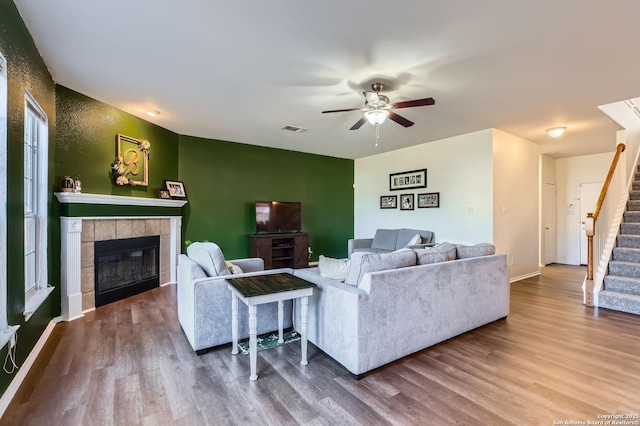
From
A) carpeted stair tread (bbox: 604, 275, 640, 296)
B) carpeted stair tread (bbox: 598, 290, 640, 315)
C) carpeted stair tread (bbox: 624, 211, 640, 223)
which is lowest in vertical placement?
carpeted stair tread (bbox: 598, 290, 640, 315)

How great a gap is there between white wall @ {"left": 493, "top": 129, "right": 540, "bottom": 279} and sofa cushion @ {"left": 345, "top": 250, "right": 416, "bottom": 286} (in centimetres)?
312

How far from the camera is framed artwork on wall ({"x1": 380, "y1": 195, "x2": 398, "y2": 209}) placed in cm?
641

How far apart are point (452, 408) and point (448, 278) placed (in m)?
1.15

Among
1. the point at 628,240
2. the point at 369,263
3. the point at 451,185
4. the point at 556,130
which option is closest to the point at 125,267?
the point at 369,263

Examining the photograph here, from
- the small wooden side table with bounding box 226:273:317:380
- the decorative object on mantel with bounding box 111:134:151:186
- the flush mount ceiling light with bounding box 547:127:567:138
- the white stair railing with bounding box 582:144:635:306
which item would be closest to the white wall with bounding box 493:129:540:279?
the flush mount ceiling light with bounding box 547:127:567:138

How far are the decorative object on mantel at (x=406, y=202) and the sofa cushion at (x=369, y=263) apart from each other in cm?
373

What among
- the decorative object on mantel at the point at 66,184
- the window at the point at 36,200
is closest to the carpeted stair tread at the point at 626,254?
the window at the point at 36,200

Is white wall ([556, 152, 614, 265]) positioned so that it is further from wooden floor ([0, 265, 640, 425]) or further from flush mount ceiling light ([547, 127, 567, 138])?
wooden floor ([0, 265, 640, 425])

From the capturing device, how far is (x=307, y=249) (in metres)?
6.23

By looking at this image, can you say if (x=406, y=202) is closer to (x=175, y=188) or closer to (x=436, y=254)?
(x=436, y=254)

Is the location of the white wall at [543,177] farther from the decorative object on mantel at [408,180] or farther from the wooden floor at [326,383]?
the wooden floor at [326,383]

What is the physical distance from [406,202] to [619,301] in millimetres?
3374

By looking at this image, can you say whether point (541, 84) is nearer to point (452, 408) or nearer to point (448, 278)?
point (448, 278)

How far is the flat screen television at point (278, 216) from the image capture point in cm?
587
